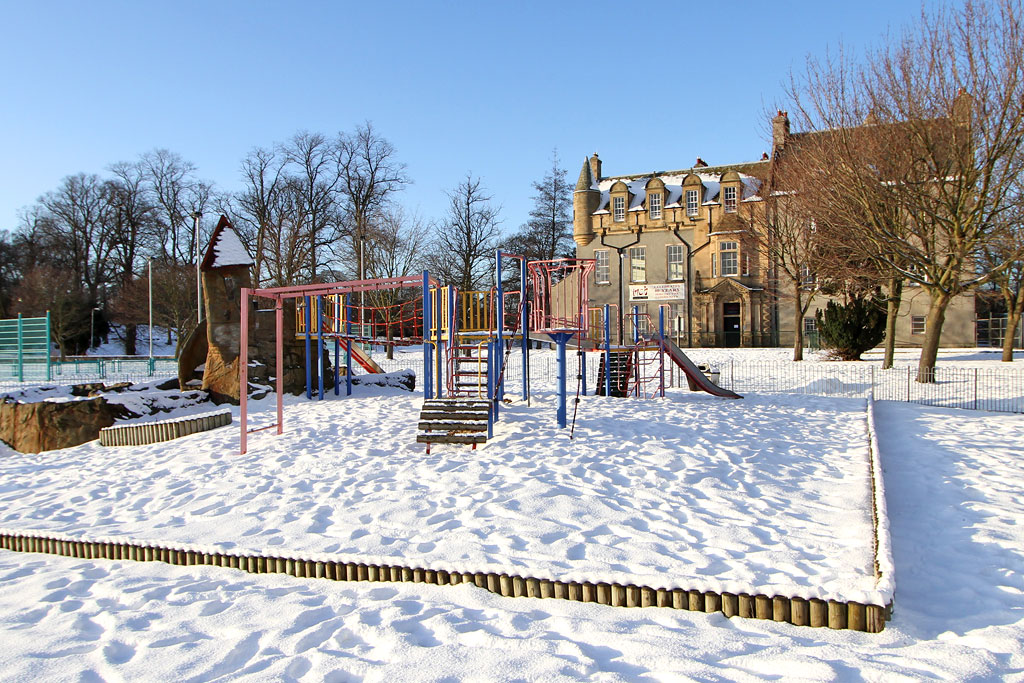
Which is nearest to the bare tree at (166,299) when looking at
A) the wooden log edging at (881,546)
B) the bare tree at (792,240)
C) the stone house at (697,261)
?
the stone house at (697,261)

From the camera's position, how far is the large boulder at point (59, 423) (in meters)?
13.3

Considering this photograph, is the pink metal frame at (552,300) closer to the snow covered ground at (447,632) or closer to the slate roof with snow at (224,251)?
the snow covered ground at (447,632)

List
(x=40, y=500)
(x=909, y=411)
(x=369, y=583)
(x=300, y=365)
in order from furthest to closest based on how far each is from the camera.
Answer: (x=300, y=365) → (x=909, y=411) → (x=40, y=500) → (x=369, y=583)

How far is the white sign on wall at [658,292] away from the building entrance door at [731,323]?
2.53 meters

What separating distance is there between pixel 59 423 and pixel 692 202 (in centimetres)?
3466

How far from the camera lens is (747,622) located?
15.3 feet

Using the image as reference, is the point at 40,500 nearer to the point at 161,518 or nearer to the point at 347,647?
the point at 161,518

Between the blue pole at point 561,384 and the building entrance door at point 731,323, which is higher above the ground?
the building entrance door at point 731,323

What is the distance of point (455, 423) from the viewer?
10.1m

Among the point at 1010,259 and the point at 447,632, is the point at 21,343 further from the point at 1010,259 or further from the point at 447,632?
the point at 1010,259

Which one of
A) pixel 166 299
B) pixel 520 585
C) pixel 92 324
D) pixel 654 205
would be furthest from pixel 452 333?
pixel 92 324

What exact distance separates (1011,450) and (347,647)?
11236mm

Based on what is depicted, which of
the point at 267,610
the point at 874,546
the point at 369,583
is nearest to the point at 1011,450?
the point at 874,546

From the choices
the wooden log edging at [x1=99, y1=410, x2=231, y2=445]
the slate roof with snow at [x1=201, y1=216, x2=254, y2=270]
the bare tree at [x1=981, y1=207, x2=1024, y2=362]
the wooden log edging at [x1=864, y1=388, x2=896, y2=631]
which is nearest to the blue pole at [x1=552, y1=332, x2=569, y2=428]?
the wooden log edging at [x1=864, y1=388, x2=896, y2=631]
